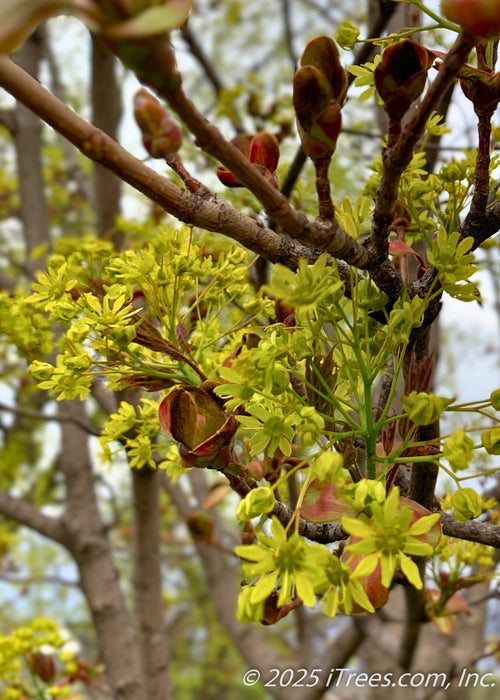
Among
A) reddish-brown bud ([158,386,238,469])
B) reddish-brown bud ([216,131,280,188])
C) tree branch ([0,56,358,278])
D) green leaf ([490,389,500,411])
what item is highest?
reddish-brown bud ([216,131,280,188])

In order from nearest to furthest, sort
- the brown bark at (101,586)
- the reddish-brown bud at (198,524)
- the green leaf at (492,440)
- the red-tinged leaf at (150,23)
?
the red-tinged leaf at (150,23)
the green leaf at (492,440)
the reddish-brown bud at (198,524)
the brown bark at (101,586)

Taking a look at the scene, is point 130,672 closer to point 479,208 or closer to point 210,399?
point 210,399

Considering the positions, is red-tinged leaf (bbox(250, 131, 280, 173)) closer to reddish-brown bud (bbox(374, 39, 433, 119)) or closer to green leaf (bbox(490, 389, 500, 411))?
reddish-brown bud (bbox(374, 39, 433, 119))

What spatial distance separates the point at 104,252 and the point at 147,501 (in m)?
0.74

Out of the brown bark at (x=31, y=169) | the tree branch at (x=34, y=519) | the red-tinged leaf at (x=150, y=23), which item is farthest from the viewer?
the brown bark at (x=31, y=169)

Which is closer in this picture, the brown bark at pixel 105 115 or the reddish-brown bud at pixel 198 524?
the reddish-brown bud at pixel 198 524

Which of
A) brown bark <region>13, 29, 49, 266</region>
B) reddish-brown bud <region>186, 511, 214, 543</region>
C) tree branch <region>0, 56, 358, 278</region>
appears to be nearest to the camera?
tree branch <region>0, 56, 358, 278</region>

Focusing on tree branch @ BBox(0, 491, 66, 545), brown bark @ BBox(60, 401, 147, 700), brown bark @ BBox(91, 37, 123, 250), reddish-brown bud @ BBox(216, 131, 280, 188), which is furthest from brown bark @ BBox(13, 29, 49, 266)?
reddish-brown bud @ BBox(216, 131, 280, 188)

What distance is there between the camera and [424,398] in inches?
16.6

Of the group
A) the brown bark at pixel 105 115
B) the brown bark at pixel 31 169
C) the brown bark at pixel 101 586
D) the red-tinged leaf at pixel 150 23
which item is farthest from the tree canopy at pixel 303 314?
the brown bark at pixel 31 169

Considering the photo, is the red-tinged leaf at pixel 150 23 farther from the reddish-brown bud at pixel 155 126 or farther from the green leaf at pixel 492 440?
the green leaf at pixel 492 440

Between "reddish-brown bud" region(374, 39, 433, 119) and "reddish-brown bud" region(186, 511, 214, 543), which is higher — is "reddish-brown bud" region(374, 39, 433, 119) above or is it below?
above

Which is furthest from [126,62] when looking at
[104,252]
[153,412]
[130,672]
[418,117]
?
[130,672]

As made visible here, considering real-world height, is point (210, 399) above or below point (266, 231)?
below
